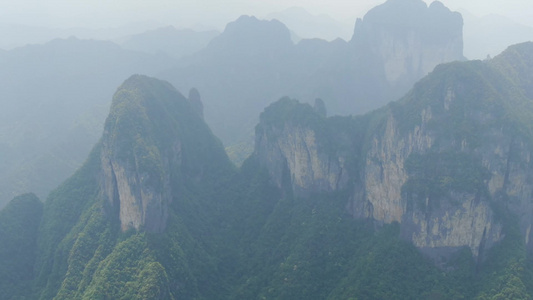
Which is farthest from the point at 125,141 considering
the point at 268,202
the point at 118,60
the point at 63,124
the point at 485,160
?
the point at 118,60

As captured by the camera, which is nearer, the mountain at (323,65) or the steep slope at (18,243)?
the steep slope at (18,243)

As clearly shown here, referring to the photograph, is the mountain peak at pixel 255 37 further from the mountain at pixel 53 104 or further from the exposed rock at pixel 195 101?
the exposed rock at pixel 195 101

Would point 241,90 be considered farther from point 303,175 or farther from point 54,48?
point 303,175

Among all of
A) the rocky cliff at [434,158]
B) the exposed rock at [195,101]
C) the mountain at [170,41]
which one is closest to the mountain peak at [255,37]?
the mountain at [170,41]

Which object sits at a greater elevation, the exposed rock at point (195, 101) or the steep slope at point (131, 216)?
the exposed rock at point (195, 101)

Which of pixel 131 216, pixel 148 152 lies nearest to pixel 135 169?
pixel 148 152

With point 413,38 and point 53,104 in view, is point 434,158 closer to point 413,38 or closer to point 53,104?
point 413,38
